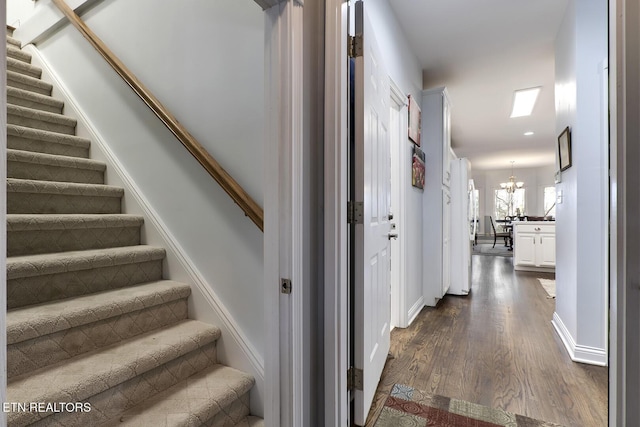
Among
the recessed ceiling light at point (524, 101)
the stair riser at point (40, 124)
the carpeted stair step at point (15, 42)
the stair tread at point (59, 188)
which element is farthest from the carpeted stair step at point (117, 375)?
the recessed ceiling light at point (524, 101)

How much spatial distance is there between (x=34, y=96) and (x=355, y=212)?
8.95 feet

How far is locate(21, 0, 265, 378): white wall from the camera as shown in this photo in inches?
62.3

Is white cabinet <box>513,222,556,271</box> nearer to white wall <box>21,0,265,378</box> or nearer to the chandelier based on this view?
the chandelier

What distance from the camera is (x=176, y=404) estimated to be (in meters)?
1.29

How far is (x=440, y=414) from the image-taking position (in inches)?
63.6

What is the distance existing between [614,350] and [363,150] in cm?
112

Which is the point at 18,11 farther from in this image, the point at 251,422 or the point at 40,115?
the point at 251,422

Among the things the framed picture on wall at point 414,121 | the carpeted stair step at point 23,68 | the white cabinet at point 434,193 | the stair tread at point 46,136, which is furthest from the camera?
the white cabinet at point 434,193

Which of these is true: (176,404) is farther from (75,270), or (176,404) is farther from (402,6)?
(402,6)

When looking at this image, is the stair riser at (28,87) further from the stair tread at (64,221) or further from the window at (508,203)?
the window at (508,203)

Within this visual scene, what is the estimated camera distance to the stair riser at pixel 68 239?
1.54 metres

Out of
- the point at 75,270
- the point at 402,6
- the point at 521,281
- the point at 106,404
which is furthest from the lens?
the point at 521,281

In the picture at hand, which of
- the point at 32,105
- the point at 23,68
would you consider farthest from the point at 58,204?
the point at 23,68

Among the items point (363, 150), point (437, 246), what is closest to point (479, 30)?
point (437, 246)
